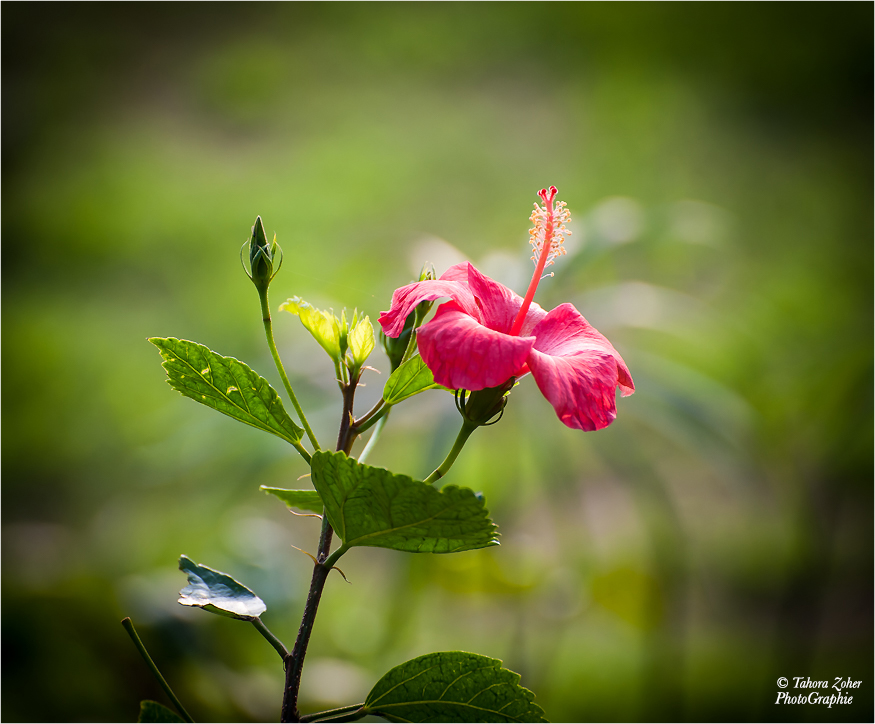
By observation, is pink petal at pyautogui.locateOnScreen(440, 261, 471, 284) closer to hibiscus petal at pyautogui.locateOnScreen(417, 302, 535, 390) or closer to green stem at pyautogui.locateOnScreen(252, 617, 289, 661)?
hibiscus petal at pyautogui.locateOnScreen(417, 302, 535, 390)

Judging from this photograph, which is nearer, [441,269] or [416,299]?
[416,299]

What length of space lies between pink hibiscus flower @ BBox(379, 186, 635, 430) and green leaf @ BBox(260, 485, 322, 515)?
0.12 m

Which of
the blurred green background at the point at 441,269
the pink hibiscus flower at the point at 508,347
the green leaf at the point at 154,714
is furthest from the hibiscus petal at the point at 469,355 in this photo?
the blurred green background at the point at 441,269

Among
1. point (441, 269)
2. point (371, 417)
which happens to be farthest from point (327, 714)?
point (441, 269)

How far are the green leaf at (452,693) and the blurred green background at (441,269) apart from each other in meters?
0.51

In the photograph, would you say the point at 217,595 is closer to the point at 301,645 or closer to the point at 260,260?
the point at 301,645

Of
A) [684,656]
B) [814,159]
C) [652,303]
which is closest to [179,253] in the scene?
[652,303]

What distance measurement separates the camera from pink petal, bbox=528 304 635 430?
30 cm

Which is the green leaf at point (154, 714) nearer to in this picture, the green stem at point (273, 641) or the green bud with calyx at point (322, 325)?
the green stem at point (273, 641)

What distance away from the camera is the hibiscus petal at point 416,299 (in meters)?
0.32

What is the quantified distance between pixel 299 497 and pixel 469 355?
0.16 meters

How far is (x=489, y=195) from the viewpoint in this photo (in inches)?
106

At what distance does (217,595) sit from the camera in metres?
0.34

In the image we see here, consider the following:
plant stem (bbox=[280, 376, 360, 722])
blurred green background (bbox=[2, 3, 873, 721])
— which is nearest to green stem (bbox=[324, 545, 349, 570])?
plant stem (bbox=[280, 376, 360, 722])
